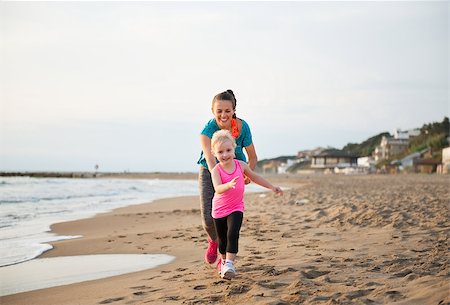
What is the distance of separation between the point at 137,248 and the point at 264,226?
2309 mm

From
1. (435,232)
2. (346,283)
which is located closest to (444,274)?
(346,283)

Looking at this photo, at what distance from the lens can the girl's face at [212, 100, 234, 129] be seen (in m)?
4.13

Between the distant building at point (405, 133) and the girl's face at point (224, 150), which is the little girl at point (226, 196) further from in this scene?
the distant building at point (405, 133)

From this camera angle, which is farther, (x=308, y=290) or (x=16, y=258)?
(x=16, y=258)

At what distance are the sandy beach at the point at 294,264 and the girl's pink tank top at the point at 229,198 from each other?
58 centimetres

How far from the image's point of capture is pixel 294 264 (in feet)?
14.0

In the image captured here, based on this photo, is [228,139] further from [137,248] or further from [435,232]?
[435,232]

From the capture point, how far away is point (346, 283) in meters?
3.52

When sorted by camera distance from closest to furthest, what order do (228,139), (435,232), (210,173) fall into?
(228,139), (210,173), (435,232)

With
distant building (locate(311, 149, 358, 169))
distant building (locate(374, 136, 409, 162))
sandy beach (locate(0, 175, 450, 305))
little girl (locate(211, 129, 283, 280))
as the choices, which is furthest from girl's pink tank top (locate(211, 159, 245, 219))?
distant building (locate(311, 149, 358, 169))

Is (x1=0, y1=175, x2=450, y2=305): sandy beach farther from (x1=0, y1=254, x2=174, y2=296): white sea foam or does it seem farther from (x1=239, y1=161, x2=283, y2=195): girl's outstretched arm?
(x1=239, y1=161, x2=283, y2=195): girl's outstretched arm

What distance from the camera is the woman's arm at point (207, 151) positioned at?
4160mm

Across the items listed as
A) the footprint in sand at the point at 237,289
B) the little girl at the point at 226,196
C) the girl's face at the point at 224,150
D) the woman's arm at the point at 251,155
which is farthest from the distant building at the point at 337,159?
the footprint in sand at the point at 237,289

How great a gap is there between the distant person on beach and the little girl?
164 millimetres
